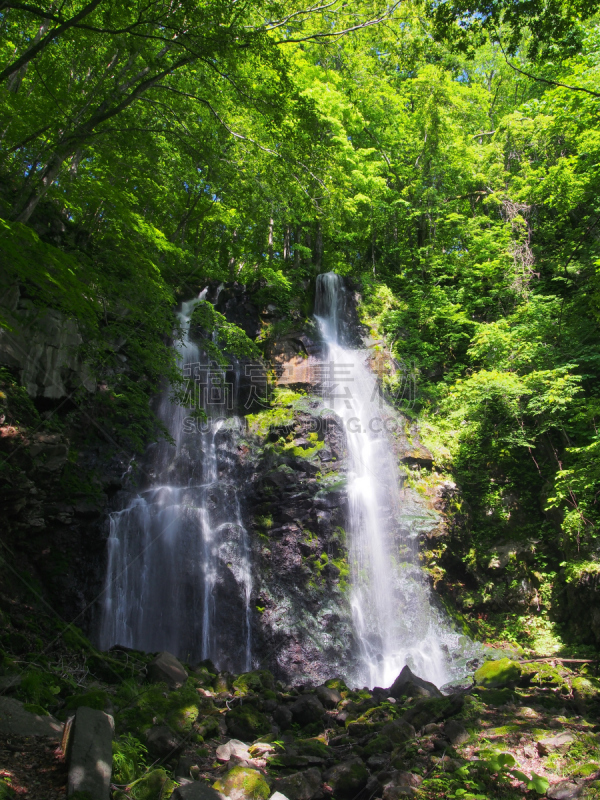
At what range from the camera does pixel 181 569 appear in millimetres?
10047

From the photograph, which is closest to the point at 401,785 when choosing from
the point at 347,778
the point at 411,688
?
the point at 347,778

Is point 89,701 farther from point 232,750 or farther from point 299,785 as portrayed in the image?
point 299,785

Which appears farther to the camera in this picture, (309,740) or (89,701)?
(309,740)

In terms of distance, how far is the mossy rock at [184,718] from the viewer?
15.4 feet

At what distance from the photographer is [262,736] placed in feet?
17.1

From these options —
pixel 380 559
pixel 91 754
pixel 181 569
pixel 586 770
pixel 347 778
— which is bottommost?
pixel 347 778

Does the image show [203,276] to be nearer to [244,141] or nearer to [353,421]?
[353,421]

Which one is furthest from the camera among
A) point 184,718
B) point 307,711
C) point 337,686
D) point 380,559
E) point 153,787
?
point 380,559

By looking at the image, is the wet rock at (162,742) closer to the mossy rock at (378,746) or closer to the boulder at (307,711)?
the mossy rock at (378,746)

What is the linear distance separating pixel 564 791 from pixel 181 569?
7930 mm

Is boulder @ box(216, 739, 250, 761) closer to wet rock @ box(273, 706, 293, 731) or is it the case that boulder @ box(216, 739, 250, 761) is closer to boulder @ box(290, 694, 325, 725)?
wet rock @ box(273, 706, 293, 731)

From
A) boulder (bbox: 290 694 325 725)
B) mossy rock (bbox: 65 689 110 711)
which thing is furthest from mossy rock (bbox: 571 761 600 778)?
mossy rock (bbox: 65 689 110 711)

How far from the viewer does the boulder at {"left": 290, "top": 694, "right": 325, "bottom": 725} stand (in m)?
6.10

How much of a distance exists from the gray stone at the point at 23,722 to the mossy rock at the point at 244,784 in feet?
4.45
